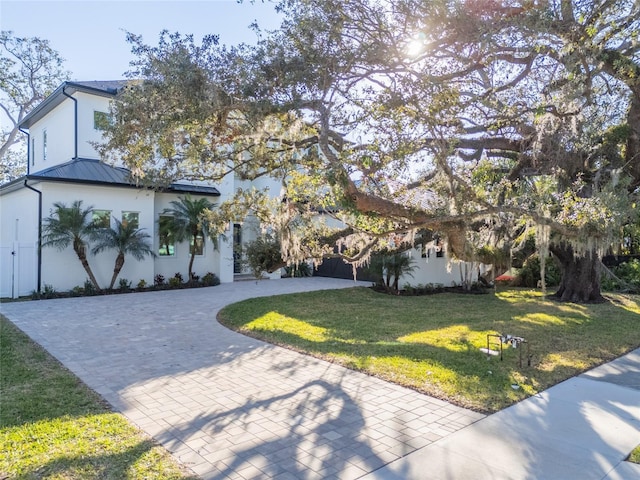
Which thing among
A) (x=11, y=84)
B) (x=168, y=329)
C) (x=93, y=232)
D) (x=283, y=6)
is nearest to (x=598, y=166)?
(x=283, y=6)

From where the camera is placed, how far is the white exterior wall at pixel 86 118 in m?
14.9

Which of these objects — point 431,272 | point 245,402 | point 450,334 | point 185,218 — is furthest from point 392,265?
point 245,402

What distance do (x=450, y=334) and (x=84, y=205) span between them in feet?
38.9

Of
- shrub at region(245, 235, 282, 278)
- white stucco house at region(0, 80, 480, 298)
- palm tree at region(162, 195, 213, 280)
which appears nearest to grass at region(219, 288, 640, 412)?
shrub at region(245, 235, 282, 278)

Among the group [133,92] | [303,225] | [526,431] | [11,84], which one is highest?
[11,84]

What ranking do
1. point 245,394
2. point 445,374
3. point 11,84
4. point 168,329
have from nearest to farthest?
point 245,394 < point 445,374 < point 168,329 < point 11,84

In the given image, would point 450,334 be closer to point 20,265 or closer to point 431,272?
point 431,272

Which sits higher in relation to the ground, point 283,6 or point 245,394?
point 283,6

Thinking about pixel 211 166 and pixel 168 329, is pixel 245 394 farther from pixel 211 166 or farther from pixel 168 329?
pixel 211 166

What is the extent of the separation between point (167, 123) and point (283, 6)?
239 cm

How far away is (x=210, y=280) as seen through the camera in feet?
55.0

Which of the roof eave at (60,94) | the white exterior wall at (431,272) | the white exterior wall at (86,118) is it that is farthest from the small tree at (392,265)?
the white exterior wall at (86,118)

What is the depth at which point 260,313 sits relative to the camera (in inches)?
412

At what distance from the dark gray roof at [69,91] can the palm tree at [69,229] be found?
3.76 m
